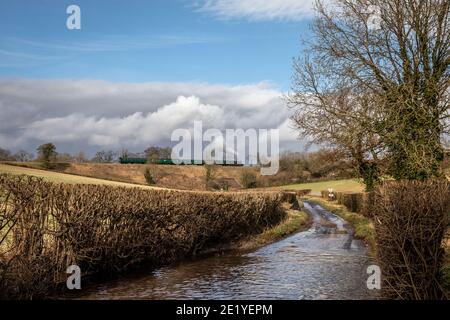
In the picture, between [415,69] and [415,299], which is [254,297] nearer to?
[415,299]

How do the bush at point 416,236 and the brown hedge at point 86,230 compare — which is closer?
the bush at point 416,236

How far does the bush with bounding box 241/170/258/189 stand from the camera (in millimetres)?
89000

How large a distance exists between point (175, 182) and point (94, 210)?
80.9m

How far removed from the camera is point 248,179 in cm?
8950

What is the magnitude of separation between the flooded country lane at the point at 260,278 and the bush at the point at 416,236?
1748mm

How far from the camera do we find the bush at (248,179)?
89000 millimetres

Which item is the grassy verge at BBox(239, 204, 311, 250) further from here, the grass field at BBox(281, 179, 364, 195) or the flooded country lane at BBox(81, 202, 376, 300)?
the grass field at BBox(281, 179, 364, 195)

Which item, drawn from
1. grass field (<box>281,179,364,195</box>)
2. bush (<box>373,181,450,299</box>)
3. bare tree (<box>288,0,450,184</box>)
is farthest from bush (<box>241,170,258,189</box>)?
bush (<box>373,181,450,299</box>)

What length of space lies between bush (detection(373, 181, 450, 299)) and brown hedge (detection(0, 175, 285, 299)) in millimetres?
6629
